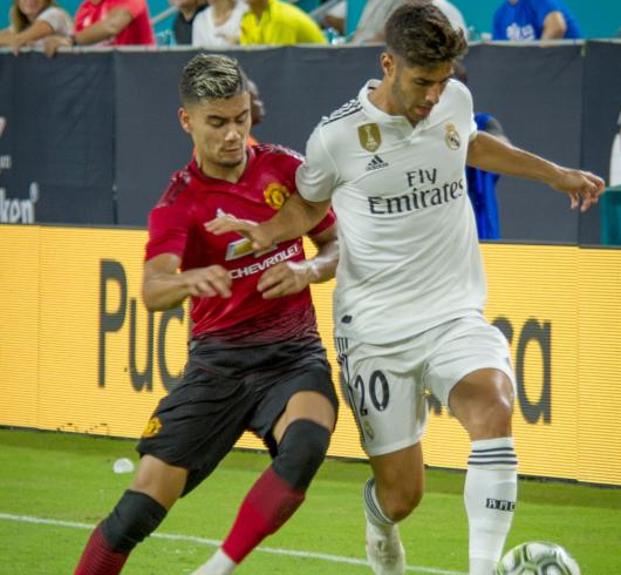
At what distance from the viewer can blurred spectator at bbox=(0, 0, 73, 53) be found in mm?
13711

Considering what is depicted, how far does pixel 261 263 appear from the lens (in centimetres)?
641

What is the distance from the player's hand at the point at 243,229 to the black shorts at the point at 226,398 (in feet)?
1.42

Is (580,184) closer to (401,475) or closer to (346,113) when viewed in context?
(346,113)

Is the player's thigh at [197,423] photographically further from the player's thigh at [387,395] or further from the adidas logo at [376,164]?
the adidas logo at [376,164]

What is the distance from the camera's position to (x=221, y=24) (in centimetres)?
1309

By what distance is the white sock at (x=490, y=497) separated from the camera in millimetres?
6098

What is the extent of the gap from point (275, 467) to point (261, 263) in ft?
2.52

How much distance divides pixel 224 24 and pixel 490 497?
7572mm

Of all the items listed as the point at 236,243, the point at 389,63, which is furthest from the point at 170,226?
the point at 389,63

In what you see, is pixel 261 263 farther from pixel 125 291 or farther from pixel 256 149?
pixel 125 291

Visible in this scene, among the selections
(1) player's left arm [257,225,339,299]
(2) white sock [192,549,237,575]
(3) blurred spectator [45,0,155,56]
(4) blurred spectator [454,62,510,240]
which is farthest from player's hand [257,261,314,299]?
(3) blurred spectator [45,0,155,56]

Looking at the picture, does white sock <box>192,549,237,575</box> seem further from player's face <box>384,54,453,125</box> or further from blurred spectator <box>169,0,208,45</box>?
blurred spectator <box>169,0,208,45</box>

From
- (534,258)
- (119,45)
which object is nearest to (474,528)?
(534,258)

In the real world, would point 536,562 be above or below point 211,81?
below
